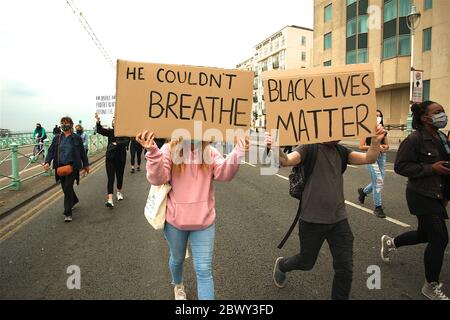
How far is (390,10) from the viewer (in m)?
29.8

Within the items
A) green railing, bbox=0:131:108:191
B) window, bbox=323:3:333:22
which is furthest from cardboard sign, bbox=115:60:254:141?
window, bbox=323:3:333:22

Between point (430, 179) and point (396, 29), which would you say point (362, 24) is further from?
point (430, 179)

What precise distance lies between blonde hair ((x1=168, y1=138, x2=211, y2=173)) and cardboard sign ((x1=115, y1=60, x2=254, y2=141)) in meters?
0.14

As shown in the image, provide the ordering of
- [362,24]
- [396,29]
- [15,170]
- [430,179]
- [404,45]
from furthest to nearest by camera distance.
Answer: [362,24], [396,29], [404,45], [15,170], [430,179]

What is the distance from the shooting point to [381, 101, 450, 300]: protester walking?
3268 millimetres

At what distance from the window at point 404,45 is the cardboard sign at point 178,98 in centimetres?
3103

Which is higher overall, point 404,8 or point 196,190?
point 404,8

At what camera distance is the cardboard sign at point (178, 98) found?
2659 mm

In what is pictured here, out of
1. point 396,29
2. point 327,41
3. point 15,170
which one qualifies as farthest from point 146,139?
point 327,41

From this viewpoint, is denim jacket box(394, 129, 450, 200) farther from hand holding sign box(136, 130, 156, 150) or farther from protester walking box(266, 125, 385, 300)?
hand holding sign box(136, 130, 156, 150)

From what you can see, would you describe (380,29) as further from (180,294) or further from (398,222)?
(180,294)

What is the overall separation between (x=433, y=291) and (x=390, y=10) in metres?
32.4

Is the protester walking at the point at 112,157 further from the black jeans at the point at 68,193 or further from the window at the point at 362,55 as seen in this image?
the window at the point at 362,55

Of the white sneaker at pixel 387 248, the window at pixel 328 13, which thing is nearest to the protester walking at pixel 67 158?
the white sneaker at pixel 387 248
